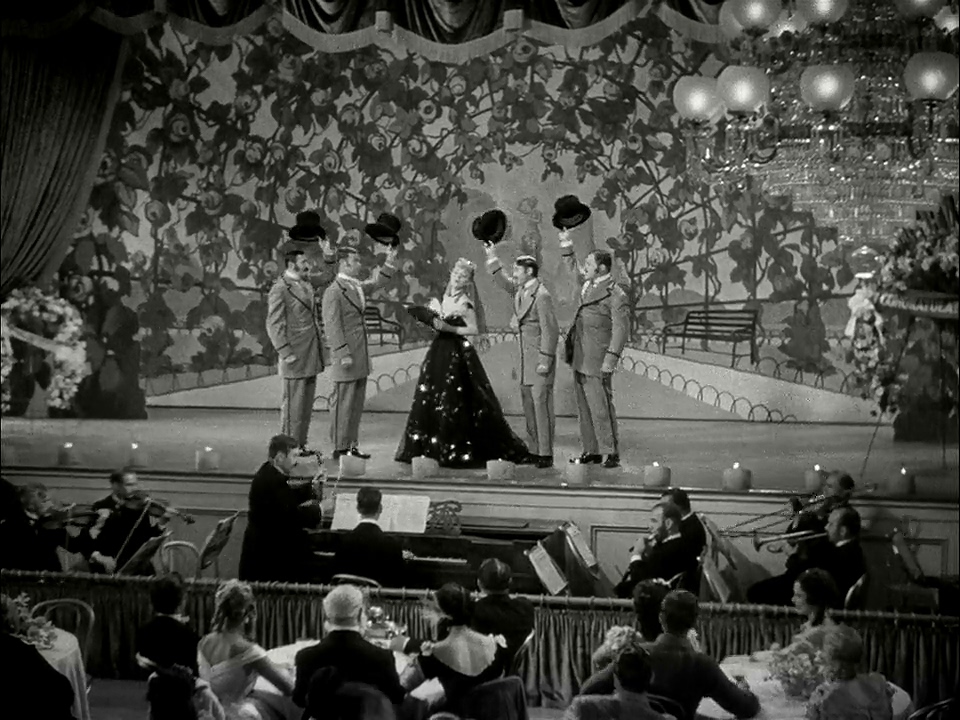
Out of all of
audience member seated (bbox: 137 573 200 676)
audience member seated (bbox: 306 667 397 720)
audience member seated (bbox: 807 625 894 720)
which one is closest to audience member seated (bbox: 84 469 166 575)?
audience member seated (bbox: 137 573 200 676)

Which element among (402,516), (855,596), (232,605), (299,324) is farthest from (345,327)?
(232,605)

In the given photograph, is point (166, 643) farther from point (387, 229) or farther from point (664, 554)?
point (387, 229)

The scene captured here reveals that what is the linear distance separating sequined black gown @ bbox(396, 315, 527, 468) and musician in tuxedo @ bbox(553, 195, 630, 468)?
542 mm

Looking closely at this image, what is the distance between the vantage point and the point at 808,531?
9.23m

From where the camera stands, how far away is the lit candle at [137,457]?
427 inches

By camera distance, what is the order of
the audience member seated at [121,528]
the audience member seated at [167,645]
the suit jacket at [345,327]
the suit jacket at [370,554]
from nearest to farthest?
the audience member seated at [167,645] < the suit jacket at [370,554] < the audience member seated at [121,528] < the suit jacket at [345,327]

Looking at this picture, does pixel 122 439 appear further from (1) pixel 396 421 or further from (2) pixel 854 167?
(2) pixel 854 167

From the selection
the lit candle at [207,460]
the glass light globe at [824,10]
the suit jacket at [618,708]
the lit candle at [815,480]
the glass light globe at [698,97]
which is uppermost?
the glass light globe at [824,10]

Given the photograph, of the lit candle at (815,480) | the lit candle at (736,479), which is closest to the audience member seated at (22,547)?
the lit candle at (736,479)

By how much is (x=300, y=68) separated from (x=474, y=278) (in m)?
1.96

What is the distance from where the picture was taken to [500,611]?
6715 mm

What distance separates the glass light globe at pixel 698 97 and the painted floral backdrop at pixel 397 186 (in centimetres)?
319

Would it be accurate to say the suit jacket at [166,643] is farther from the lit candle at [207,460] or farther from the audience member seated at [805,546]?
the lit candle at [207,460]

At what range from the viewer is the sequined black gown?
404 inches
